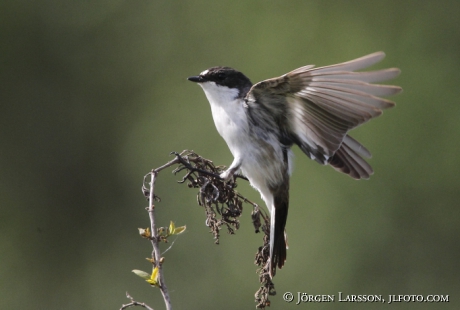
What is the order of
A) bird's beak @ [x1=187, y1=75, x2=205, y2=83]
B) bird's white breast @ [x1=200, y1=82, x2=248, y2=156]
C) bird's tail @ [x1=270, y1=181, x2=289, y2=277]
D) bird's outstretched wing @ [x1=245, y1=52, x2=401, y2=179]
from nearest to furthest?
bird's outstretched wing @ [x1=245, y1=52, x2=401, y2=179] < bird's tail @ [x1=270, y1=181, x2=289, y2=277] < bird's white breast @ [x1=200, y1=82, x2=248, y2=156] < bird's beak @ [x1=187, y1=75, x2=205, y2=83]

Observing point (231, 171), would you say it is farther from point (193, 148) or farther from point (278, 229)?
point (193, 148)

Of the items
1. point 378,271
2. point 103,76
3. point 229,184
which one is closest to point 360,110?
point 229,184

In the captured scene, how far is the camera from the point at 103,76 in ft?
34.8

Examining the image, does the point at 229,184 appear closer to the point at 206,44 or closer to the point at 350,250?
the point at 350,250

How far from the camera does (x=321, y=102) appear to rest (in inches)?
161

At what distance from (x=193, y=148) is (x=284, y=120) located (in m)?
4.66

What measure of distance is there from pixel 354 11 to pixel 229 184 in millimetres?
6072

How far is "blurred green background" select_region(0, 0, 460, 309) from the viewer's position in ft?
26.8
